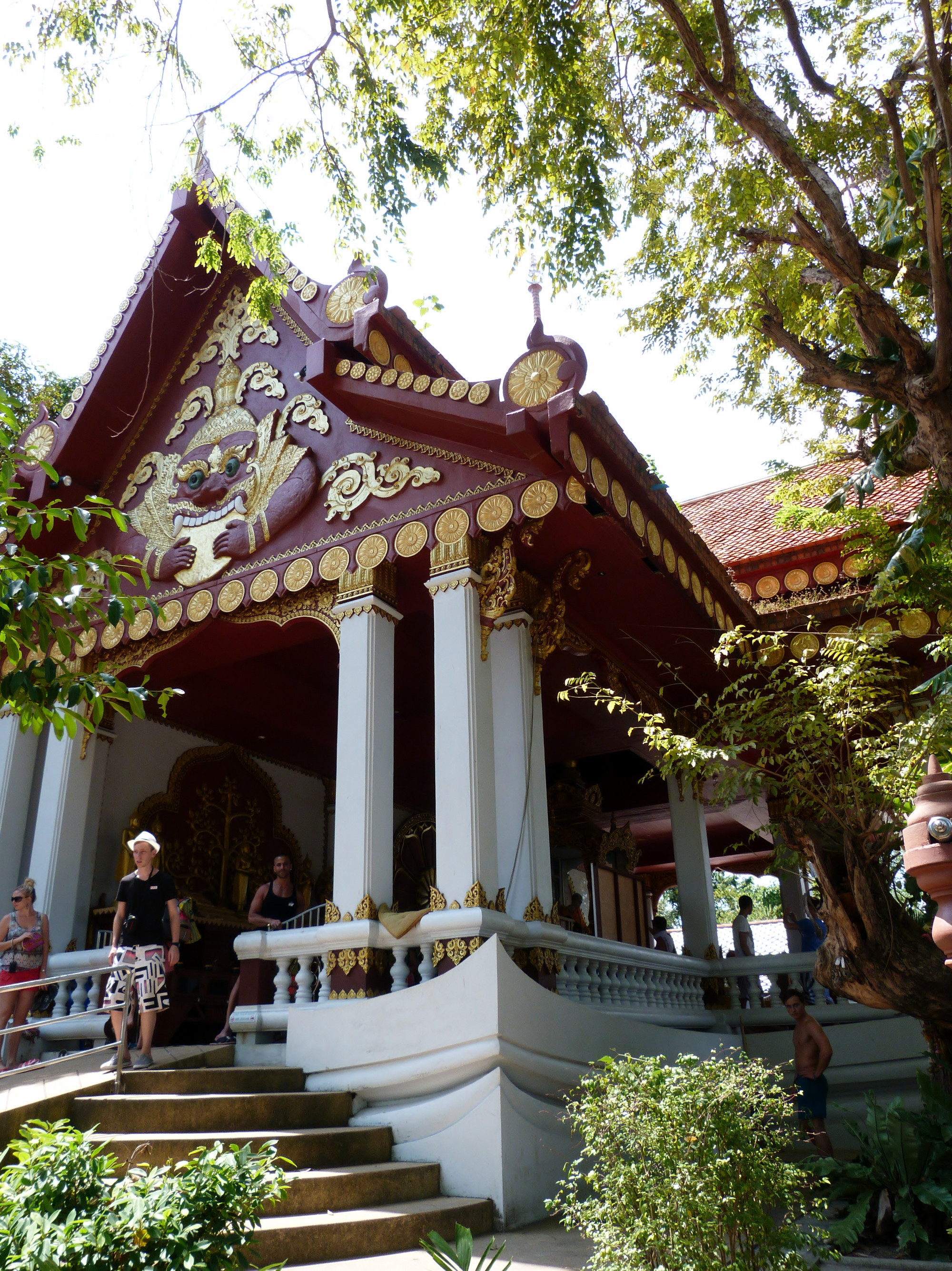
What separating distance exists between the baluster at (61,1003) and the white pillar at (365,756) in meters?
2.63

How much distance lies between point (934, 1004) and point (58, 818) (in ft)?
22.0

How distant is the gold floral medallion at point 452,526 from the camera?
6879 millimetres

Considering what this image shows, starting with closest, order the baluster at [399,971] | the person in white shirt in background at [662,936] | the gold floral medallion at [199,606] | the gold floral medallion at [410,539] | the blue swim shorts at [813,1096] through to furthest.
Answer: the baluster at [399,971] → the blue swim shorts at [813,1096] → the gold floral medallion at [410,539] → the gold floral medallion at [199,606] → the person in white shirt in background at [662,936]

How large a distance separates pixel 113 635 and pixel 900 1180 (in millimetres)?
6917

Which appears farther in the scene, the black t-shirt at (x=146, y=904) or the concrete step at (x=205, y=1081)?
the black t-shirt at (x=146, y=904)

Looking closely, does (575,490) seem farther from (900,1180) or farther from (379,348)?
(900,1180)

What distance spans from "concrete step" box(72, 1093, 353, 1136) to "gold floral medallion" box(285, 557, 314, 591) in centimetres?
370

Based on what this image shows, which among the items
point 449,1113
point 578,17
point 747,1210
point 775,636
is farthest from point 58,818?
point 578,17

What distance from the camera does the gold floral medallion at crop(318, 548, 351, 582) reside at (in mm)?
7406

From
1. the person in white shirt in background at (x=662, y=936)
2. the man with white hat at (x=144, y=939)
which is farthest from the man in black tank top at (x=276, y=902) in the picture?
the person in white shirt in background at (x=662, y=936)

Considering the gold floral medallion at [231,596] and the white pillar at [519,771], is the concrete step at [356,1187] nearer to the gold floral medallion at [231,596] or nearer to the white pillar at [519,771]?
the white pillar at [519,771]

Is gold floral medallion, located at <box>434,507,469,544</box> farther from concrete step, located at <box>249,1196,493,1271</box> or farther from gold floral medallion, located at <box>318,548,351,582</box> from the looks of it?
concrete step, located at <box>249,1196,493,1271</box>

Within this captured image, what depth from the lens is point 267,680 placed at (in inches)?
395

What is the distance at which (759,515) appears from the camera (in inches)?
481
